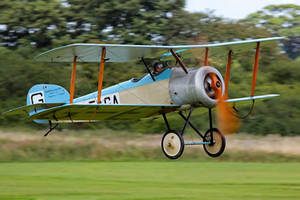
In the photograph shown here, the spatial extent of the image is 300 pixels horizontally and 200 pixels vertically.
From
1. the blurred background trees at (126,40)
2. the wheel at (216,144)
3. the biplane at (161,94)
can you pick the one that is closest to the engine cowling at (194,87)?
the biplane at (161,94)

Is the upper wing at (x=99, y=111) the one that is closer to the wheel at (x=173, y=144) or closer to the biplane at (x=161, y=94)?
the biplane at (x=161, y=94)

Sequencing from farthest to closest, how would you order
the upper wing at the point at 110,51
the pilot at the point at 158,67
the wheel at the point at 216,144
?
the wheel at the point at 216,144, the pilot at the point at 158,67, the upper wing at the point at 110,51

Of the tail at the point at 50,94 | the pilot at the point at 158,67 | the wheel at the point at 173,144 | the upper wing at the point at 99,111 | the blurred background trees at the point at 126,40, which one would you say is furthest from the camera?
the blurred background trees at the point at 126,40

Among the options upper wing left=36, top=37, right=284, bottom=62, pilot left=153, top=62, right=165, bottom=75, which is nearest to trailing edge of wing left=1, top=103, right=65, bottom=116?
upper wing left=36, top=37, right=284, bottom=62

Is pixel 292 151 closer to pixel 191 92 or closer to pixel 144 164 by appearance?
pixel 144 164

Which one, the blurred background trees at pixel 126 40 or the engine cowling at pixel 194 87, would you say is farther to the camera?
the blurred background trees at pixel 126 40

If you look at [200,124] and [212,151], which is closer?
[212,151]

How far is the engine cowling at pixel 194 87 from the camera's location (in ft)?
35.4

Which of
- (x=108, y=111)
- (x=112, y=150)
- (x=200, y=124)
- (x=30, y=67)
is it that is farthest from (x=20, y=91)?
(x=108, y=111)

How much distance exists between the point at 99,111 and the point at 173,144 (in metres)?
1.82

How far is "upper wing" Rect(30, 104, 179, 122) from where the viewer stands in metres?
10.4

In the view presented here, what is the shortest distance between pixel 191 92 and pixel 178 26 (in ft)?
61.8

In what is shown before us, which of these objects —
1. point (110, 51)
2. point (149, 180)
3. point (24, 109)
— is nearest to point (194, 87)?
point (110, 51)

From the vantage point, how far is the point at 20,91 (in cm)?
2573
